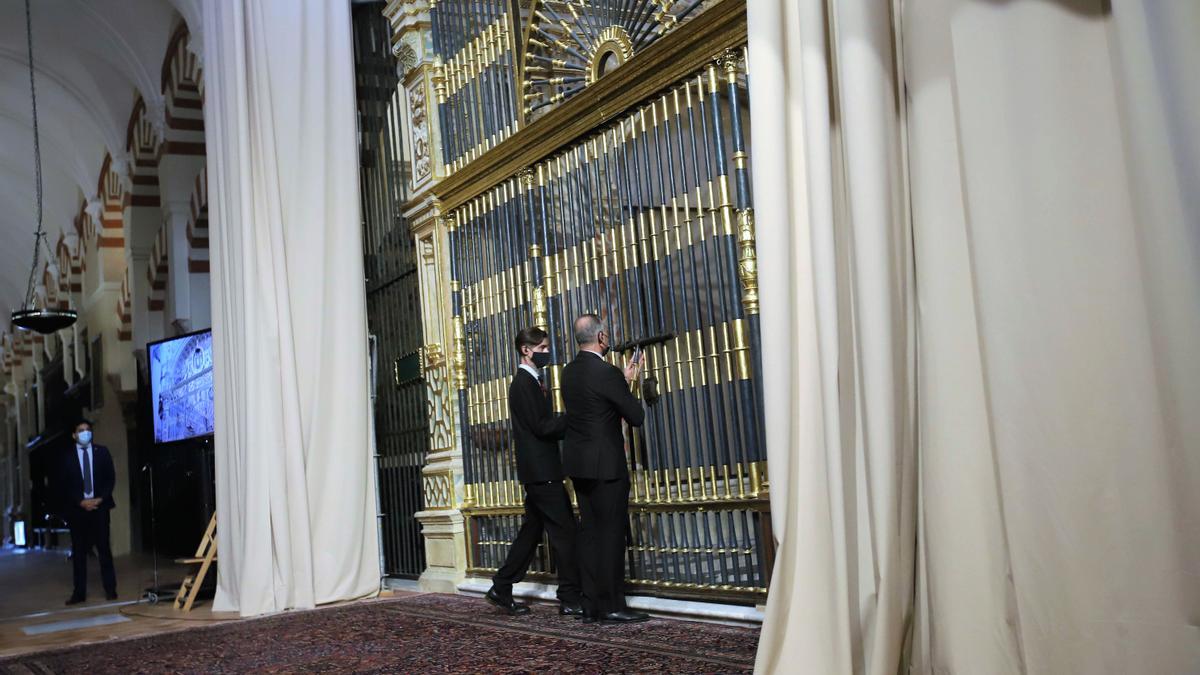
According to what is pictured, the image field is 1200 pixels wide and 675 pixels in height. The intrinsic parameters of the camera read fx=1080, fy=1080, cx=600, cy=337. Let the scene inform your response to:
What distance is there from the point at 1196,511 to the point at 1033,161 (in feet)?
2.81

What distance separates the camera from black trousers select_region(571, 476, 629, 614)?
5039 mm

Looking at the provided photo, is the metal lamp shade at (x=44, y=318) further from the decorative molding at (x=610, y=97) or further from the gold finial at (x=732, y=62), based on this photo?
the gold finial at (x=732, y=62)

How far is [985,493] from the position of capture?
2.68 meters

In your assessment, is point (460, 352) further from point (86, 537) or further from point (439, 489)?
point (86, 537)

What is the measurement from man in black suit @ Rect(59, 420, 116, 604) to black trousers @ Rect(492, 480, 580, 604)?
17.1 feet

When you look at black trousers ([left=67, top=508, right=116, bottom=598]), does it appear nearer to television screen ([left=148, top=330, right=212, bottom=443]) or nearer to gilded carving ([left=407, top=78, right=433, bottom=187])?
television screen ([left=148, top=330, right=212, bottom=443])

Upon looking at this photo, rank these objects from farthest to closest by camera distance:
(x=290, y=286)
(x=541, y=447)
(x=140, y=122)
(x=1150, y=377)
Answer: (x=140, y=122), (x=290, y=286), (x=541, y=447), (x=1150, y=377)

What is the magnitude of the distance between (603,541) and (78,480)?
627 centimetres

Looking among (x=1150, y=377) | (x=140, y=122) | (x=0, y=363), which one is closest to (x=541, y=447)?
(x=1150, y=377)

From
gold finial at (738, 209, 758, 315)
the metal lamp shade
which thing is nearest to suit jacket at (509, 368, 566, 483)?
gold finial at (738, 209, 758, 315)

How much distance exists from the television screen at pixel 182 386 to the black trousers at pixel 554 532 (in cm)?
403

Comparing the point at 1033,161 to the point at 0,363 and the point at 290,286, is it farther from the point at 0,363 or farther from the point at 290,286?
the point at 0,363

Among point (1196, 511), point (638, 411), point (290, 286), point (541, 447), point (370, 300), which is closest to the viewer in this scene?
point (1196, 511)

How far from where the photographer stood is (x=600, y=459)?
504 centimetres
